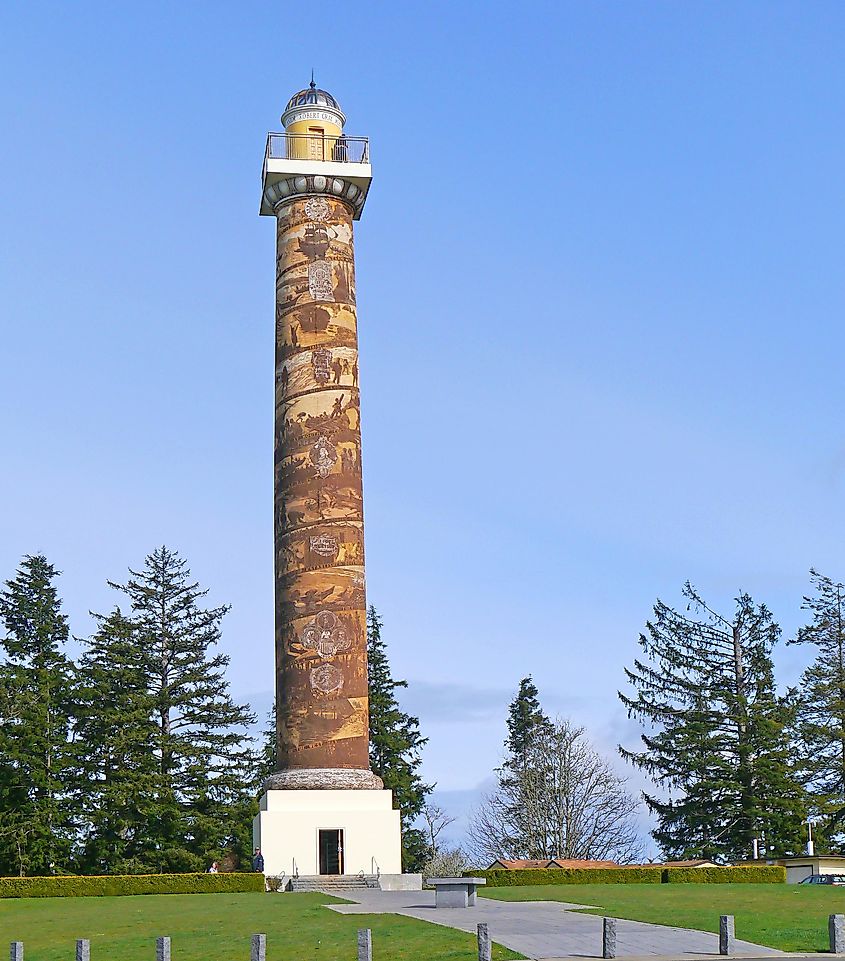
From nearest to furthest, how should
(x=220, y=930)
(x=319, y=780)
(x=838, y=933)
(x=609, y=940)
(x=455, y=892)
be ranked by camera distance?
(x=838, y=933) < (x=609, y=940) < (x=220, y=930) < (x=455, y=892) < (x=319, y=780)

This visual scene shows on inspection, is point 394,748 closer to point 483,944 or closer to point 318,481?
point 318,481

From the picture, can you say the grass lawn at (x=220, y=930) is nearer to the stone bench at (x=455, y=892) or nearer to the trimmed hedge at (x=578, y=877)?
the stone bench at (x=455, y=892)

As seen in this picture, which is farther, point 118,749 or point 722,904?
point 118,749

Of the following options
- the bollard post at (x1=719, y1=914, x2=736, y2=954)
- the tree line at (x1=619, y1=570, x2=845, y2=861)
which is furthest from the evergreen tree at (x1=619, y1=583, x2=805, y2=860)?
the bollard post at (x1=719, y1=914, x2=736, y2=954)

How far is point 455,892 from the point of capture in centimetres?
2172

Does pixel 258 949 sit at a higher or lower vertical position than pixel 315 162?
lower

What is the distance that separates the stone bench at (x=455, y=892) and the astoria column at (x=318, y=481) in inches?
410

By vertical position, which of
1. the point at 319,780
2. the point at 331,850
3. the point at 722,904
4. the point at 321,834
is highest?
the point at 319,780

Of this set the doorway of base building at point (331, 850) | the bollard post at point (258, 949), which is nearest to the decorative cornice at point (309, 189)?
the doorway of base building at point (331, 850)

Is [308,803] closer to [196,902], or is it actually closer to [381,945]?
[196,902]

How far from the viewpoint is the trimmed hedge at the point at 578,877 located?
29359 mm

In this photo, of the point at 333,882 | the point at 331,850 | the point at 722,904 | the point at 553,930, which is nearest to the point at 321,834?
the point at 331,850

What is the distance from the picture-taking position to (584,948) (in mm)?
15789

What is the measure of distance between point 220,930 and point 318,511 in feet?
51.8
